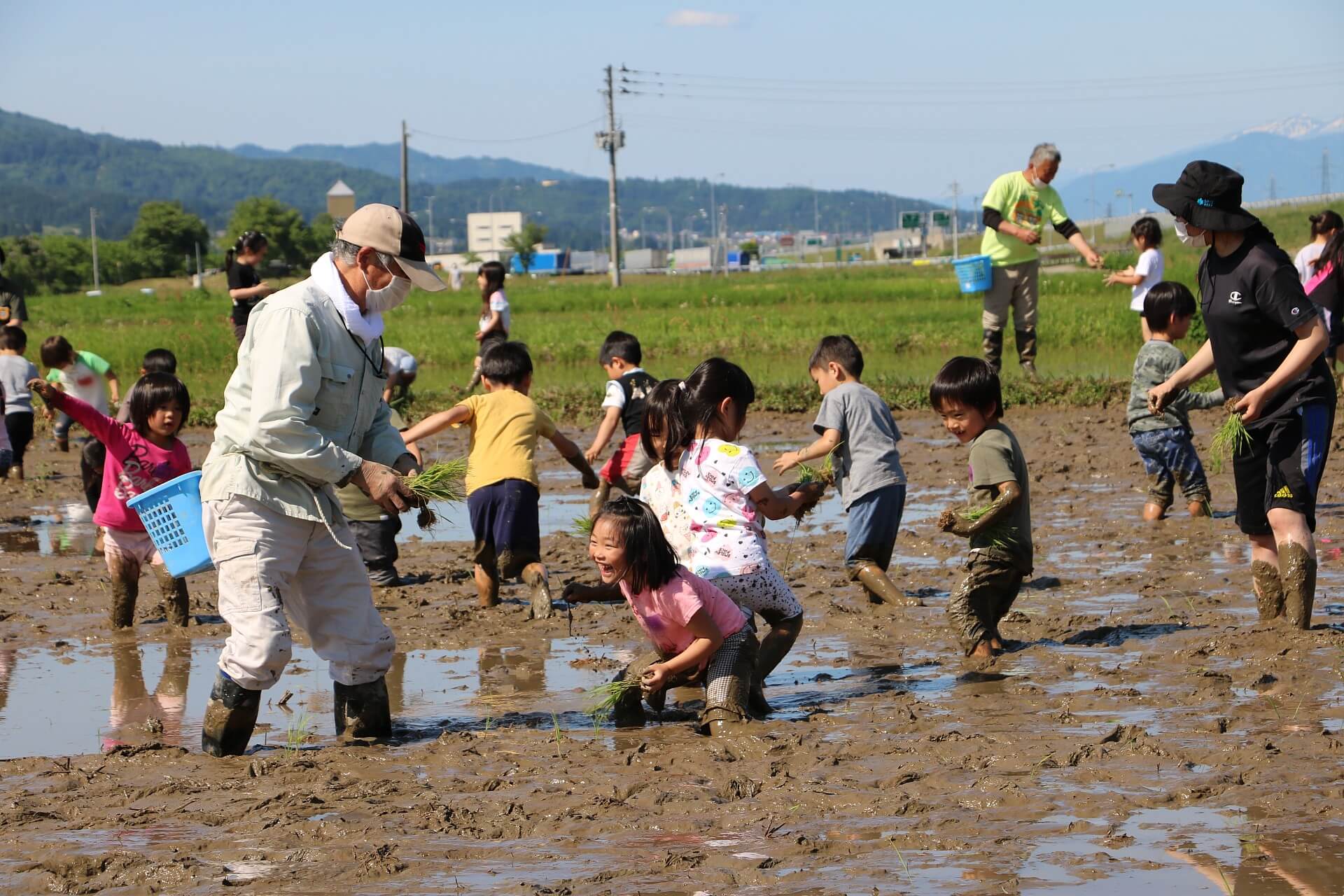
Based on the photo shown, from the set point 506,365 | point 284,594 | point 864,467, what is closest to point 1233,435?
point 864,467

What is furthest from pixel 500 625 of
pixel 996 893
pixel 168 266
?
pixel 168 266

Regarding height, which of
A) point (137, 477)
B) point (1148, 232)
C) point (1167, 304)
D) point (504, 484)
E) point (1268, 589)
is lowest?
point (1268, 589)

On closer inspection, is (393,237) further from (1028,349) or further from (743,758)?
(1028,349)

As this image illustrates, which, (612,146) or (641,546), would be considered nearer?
(641,546)

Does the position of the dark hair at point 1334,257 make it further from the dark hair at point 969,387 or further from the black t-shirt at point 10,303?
the black t-shirt at point 10,303

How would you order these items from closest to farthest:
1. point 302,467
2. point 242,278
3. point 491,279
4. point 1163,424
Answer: point 302,467 → point 1163,424 → point 242,278 → point 491,279

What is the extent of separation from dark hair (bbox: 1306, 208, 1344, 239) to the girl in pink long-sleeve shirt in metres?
7.62

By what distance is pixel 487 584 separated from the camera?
7.77 m

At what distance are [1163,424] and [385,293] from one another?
19.5ft

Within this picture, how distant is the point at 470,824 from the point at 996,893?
1.54 m

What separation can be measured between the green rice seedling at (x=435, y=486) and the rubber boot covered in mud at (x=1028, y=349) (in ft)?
32.3

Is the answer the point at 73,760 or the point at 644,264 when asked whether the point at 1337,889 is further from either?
the point at 644,264

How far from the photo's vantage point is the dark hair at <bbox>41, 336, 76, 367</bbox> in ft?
38.4

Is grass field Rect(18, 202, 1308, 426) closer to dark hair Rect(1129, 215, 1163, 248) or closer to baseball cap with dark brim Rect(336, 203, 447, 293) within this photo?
dark hair Rect(1129, 215, 1163, 248)
